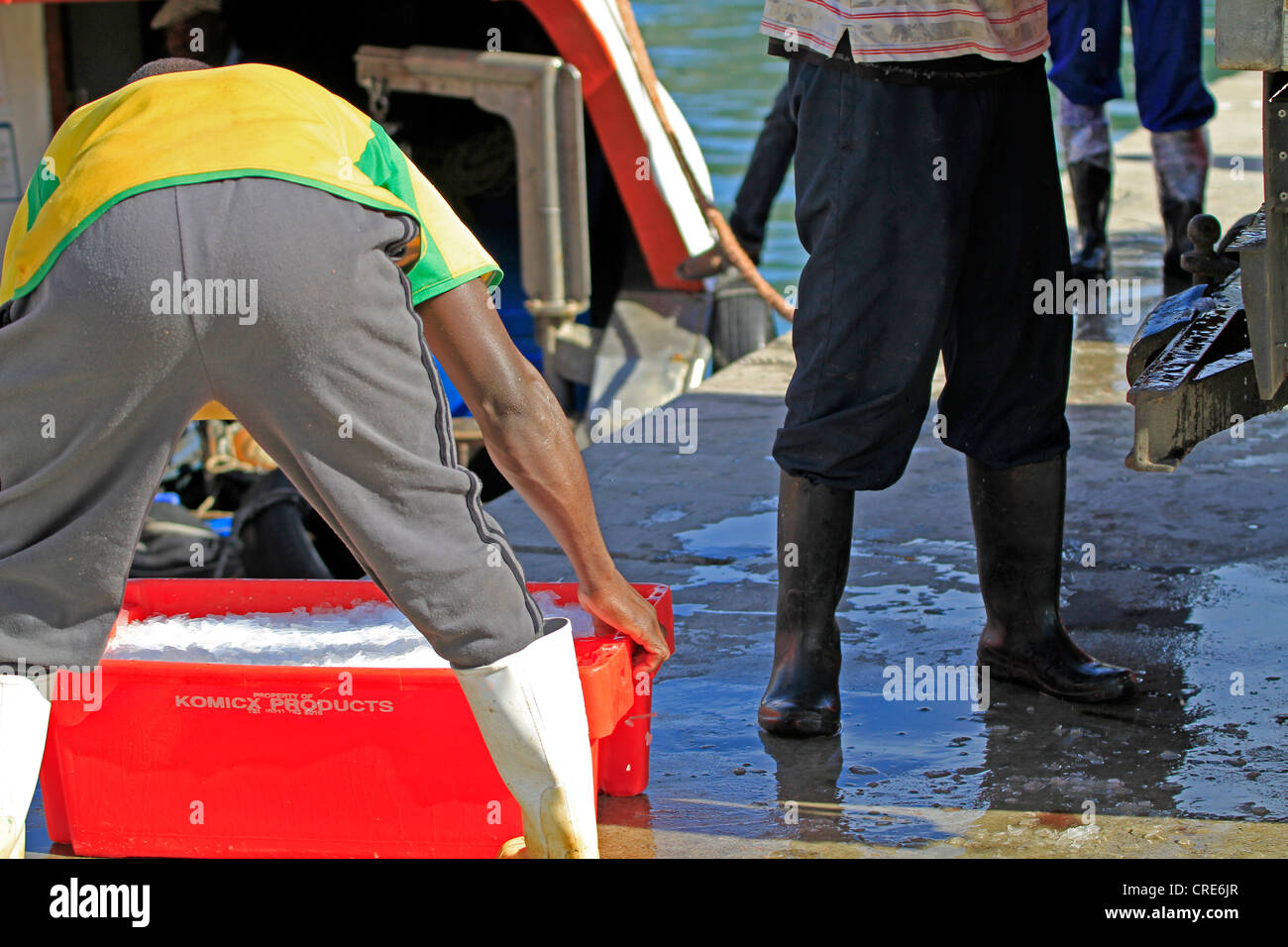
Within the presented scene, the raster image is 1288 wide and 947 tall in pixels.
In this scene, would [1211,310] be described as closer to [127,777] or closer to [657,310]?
[127,777]

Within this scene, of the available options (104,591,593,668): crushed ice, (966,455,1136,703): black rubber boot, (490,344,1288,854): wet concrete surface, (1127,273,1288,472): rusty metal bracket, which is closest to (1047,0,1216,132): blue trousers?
(490,344,1288,854): wet concrete surface

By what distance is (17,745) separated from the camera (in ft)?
7.03

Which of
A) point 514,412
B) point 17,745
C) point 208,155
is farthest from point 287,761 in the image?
point 208,155

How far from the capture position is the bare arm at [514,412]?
228 cm

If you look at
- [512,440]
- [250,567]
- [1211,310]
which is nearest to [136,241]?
[512,440]

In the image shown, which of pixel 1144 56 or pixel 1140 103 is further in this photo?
pixel 1140 103

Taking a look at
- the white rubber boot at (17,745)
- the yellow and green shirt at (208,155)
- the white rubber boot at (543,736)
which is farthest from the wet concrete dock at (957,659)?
the yellow and green shirt at (208,155)

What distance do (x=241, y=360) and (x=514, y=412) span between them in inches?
16.9

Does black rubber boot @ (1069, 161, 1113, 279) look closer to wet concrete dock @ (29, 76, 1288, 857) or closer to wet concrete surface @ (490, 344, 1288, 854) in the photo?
wet concrete dock @ (29, 76, 1288, 857)

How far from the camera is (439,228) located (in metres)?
2.29

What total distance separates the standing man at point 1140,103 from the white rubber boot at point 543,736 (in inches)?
176

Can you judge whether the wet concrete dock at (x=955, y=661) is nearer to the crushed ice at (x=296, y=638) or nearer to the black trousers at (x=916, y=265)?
the crushed ice at (x=296, y=638)

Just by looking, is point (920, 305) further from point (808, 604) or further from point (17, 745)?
point (17, 745)

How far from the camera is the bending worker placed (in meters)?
2.00
